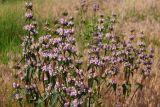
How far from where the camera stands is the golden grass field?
4723 millimetres

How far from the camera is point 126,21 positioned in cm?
959

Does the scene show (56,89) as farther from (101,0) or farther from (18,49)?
(101,0)

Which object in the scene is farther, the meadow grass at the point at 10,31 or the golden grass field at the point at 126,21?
the meadow grass at the point at 10,31

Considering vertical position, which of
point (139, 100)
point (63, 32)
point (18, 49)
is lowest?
point (139, 100)

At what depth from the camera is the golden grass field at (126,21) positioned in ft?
15.5

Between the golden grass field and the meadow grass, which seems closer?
the golden grass field

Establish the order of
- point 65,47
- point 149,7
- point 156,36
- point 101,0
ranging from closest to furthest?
point 65,47
point 156,36
point 149,7
point 101,0

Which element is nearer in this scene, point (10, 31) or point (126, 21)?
point (10, 31)

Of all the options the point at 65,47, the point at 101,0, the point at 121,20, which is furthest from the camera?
the point at 101,0

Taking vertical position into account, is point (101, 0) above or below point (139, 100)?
above

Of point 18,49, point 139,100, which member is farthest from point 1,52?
point 139,100

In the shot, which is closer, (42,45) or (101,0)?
(42,45)

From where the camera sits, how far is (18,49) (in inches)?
256

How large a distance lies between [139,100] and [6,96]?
4.82 ft
